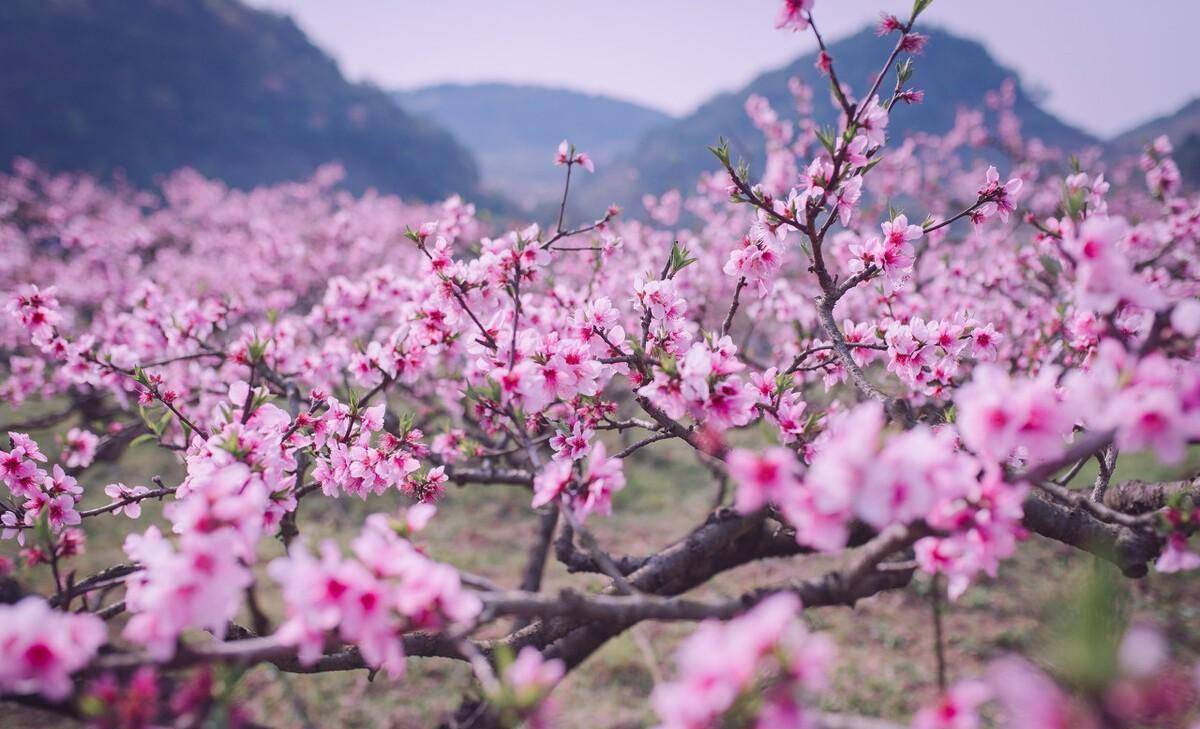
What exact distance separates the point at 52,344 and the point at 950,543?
4832 mm

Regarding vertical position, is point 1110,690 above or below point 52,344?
below

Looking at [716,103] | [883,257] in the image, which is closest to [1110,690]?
[883,257]

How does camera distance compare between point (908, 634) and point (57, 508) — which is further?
point (908, 634)

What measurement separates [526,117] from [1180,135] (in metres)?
101

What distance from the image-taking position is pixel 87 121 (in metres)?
32.5

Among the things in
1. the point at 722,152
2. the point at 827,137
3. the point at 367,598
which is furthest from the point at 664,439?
the point at 367,598

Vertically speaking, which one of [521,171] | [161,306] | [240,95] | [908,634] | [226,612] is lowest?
[908,634]

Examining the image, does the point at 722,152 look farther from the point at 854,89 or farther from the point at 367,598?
the point at 854,89

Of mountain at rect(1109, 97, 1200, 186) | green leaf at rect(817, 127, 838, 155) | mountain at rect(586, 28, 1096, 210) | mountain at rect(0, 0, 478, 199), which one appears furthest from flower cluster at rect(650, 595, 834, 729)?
mountain at rect(586, 28, 1096, 210)

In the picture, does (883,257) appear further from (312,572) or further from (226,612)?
(226,612)

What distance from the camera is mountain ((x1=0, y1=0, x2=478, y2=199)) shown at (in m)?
31.3

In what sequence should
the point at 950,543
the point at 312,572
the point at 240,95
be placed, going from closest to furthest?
the point at 312,572
the point at 950,543
the point at 240,95

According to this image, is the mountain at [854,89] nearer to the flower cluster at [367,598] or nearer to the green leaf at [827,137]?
the green leaf at [827,137]

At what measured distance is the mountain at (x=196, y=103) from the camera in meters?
31.3
